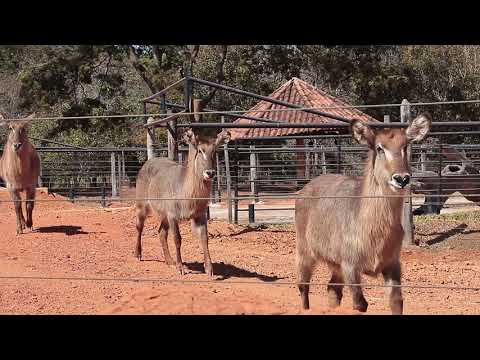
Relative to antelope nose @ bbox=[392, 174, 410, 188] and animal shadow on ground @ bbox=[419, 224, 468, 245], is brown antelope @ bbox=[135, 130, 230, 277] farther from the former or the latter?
animal shadow on ground @ bbox=[419, 224, 468, 245]

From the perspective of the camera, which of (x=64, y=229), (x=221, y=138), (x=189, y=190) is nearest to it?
(x=221, y=138)

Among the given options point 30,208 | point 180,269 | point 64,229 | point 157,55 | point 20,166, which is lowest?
point 180,269

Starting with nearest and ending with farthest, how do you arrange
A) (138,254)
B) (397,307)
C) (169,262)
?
(397,307), (169,262), (138,254)

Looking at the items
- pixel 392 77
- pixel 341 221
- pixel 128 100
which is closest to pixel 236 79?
pixel 128 100

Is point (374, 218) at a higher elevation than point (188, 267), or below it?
higher

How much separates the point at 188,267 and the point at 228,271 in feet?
2.30

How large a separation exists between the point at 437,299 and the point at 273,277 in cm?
235

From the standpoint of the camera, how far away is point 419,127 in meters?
6.04

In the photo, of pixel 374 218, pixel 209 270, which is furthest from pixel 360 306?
pixel 209 270

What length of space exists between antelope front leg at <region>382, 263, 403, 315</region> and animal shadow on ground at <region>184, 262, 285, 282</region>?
3.66 metres

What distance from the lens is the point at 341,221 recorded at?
6.39 metres

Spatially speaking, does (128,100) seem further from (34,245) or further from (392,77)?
(34,245)

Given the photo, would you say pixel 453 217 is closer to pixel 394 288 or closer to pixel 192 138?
pixel 192 138

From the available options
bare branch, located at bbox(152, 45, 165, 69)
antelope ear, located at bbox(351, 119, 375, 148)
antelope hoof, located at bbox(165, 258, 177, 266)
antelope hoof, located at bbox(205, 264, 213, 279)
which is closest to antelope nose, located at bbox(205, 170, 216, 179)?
antelope hoof, located at bbox(205, 264, 213, 279)
